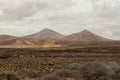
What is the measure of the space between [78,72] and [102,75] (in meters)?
2.07

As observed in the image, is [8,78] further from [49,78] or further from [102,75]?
[102,75]

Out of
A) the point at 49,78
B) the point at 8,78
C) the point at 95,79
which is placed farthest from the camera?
the point at 8,78

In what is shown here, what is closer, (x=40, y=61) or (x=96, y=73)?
(x=96, y=73)

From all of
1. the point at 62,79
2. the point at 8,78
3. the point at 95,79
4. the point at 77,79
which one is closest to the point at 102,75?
the point at 95,79

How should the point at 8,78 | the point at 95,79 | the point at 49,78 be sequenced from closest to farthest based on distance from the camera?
the point at 49,78
the point at 95,79
the point at 8,78

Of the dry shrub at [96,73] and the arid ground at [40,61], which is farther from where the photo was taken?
the arid ground at [40,61]

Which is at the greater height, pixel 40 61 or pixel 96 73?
pixel 96 73

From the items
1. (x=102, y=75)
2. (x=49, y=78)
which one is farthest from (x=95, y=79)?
(x=49, y=78)

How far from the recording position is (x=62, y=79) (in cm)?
2227

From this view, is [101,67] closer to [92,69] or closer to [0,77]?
[92,69]

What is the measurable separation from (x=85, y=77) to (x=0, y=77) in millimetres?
6947

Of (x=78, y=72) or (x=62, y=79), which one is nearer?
(x=62, y=79)

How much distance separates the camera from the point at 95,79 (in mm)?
23906

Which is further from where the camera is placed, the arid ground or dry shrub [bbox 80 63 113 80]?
the arid ground
